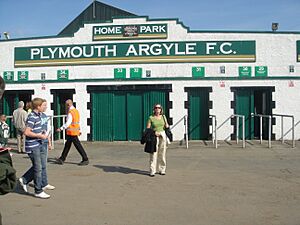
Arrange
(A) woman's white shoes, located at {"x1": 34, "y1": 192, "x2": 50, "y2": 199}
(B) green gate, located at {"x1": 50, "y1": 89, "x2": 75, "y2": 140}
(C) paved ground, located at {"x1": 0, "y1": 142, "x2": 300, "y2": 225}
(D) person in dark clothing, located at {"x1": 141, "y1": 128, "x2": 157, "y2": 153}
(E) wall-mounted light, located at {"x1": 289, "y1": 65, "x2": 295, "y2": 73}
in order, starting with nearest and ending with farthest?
(C) paved ground, located at {"x1": 0, "y1": 142, "x2": 300, "y2": 225}, (A) woman's white shoes, located at {"x1": 34, "y1": 192, "x2": 50, "y2": 199}, (D) person in dark clothing, located at {"x1": 141, "y1": 128, "x2": 157, "y2": 153}, (E) wall-mounted light, located at {"x1": 289, "y1": 65, "x2": 295, "y2": 73}, (B) green gate, located at {"x1": 50, "y1": 89, "x2": 75, "y2": 140}

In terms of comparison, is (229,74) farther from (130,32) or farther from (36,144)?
(36,144)

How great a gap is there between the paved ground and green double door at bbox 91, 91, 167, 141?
4.30m

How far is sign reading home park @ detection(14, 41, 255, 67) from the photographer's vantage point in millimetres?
14805

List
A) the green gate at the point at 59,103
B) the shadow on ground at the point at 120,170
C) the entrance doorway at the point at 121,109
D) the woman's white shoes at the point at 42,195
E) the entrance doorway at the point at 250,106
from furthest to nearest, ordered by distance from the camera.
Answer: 1. the green gate at the point at 59,103
2. the entrance doorway at the point at 121,109
3. the entrance doorway at the point at 250,106
4. the shadow on ground at the point at 120,170
5. the woman's white shoes at the point at 42,195

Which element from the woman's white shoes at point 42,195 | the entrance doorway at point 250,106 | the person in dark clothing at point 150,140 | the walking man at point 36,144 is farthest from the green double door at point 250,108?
the woman's white shoes at point 42,195

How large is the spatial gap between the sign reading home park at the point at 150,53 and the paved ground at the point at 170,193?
5.21 metres

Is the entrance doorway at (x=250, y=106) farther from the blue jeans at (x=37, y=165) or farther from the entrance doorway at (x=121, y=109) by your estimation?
the blue jeans at (x=37, y=165)

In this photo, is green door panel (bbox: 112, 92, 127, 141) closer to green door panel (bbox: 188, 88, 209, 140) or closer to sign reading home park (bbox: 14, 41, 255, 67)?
sign reading home park (bbox: 14, 41, 255, 67)

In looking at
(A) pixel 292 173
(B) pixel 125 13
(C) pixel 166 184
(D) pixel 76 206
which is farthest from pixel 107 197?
(B) pixel 125 13

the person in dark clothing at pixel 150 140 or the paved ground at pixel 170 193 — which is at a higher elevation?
the person in dark clothing at pixel 150 140

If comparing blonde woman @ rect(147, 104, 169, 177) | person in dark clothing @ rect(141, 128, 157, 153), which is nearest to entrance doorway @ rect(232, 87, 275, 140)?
blonde woman @ rect(147, 104, 169, 177)

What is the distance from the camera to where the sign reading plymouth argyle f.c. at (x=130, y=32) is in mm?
14969

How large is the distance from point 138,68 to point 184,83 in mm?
2019

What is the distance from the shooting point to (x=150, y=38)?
49.2 feet
